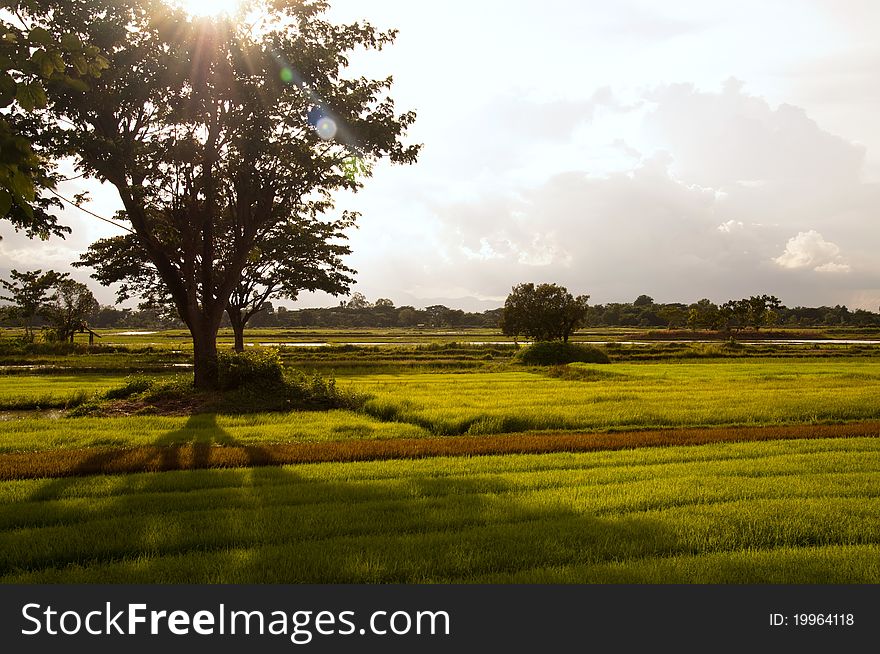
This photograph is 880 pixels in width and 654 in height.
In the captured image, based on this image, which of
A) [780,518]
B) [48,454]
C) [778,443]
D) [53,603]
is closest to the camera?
[53,603]

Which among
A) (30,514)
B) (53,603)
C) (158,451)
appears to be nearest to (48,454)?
(158,451)

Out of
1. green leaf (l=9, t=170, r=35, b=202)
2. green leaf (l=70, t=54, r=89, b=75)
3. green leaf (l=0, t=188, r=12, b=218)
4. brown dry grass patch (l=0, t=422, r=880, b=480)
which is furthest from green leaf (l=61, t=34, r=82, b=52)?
brown dry grass patch (l=0, t=422, r=880, b=480)

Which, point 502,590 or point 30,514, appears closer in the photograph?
point 502,590

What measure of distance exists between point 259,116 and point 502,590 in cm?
2117

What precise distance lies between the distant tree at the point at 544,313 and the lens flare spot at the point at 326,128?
1931 inches

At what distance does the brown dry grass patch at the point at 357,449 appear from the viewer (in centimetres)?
1187

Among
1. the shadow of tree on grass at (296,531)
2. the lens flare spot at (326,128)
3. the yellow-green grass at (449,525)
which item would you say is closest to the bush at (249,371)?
the lens flare spot at (326,128)

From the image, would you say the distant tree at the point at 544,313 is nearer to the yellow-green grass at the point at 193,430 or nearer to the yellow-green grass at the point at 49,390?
the yellow-green grass at the point at 49,390

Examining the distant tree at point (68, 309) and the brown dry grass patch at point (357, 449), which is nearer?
the brown dry grass patch at point (357, 449)

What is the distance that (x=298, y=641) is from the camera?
5.26m

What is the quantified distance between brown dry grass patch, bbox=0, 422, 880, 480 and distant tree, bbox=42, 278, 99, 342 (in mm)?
63096

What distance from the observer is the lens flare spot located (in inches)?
915

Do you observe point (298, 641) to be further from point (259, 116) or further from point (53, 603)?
point (259, 116)

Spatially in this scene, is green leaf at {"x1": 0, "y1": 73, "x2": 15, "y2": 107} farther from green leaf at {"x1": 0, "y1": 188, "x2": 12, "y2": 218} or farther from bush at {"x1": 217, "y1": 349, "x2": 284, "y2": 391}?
bush at {"x1": 217, "y1": 349, "x2": 284, "y2": 391}
